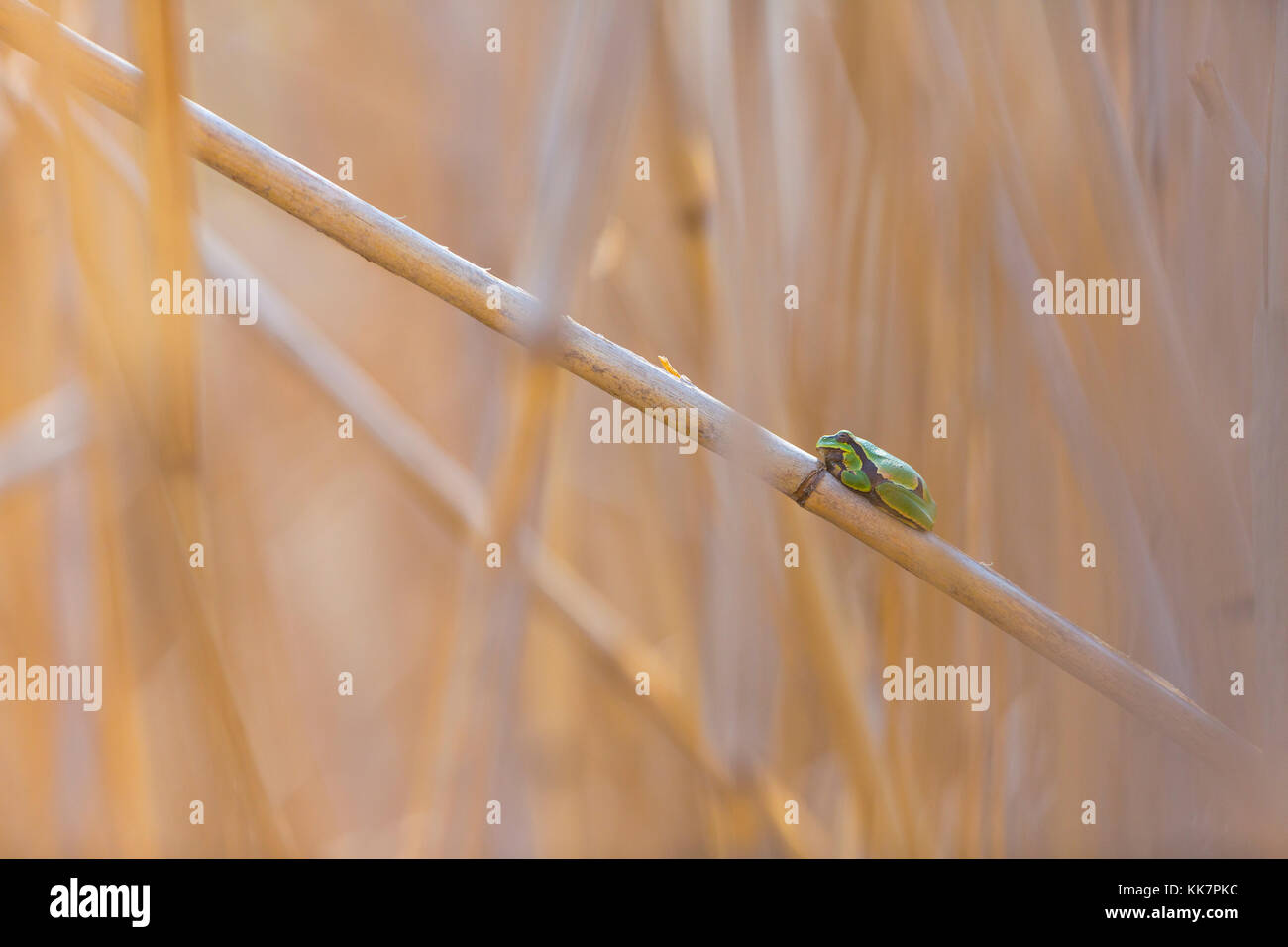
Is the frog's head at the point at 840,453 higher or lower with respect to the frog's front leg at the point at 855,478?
higher

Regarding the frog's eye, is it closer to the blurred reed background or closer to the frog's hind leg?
the frog's hind leg

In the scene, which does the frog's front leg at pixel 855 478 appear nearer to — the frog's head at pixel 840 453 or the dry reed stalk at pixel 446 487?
the frog's head at pixel 840 453

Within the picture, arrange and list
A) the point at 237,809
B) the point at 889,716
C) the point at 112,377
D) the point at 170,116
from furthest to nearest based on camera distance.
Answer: the point at 889,716, the point at 112,377, the point at 237,809, the point at 170,116

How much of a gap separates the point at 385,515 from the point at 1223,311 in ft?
6.51

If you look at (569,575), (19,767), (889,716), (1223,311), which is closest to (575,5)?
(569,575)

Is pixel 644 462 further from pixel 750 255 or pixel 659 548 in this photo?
pixel 750 255

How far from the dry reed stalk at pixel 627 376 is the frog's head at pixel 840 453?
3 centimetres

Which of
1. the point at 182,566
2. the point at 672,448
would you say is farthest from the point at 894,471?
the point at 672,448

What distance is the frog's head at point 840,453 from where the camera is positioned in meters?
0.97

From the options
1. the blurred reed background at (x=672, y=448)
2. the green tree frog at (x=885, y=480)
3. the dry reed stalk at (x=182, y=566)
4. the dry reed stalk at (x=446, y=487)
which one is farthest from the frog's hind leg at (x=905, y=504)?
the dry reed stalk at (x=182, y=566)

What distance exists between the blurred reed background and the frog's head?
0.27 metres

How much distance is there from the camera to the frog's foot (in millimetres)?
938

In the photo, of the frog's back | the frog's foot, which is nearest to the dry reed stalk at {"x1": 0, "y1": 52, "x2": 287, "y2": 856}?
the frog's foot

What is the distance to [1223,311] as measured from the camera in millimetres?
1562
